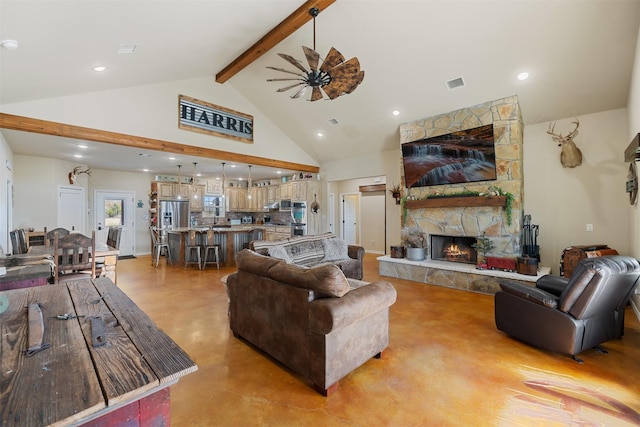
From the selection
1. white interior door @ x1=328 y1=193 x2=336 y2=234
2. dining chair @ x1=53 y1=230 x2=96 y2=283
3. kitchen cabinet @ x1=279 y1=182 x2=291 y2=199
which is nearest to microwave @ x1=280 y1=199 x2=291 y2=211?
kitchen cabinet @ x1=279 y1=182 x2=291 y2=199

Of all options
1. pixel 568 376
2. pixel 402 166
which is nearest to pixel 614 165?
pixel 402 166

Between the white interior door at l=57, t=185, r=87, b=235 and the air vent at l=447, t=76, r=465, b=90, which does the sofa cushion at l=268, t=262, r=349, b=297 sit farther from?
the white interior door at l=57, t=185, r=87, b=235

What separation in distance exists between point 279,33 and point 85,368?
4.52 meters

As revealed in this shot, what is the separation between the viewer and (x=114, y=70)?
13.1 feet

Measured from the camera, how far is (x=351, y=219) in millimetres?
9930

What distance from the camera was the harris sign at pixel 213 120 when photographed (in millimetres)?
5762

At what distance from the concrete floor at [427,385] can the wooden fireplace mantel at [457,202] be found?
7.14ft

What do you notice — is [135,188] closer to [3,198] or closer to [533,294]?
[3,198]

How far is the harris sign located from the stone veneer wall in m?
4.00

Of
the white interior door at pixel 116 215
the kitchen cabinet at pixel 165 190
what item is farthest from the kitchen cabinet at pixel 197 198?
the white interior door at pixel 116 215

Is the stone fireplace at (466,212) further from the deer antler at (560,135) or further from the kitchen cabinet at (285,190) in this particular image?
the kitchen cabinet at (285,190)

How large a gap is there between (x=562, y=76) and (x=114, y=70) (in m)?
6.41

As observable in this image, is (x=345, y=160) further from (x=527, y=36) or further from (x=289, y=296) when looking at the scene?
(x=289, y=296)

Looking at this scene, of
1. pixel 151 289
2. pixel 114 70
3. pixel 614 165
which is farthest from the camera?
pixel 151 289
